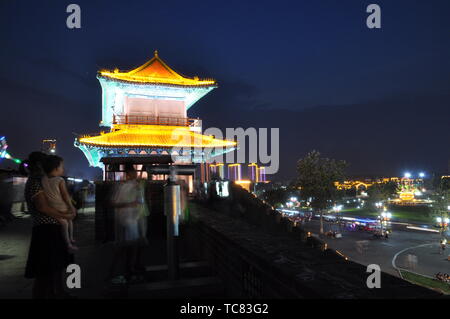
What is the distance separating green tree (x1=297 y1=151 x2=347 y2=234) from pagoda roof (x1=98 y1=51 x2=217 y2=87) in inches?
1026

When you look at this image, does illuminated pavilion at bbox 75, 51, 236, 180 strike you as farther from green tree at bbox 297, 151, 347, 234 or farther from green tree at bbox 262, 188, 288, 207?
green tree at bbox 262, 188, 288, 207

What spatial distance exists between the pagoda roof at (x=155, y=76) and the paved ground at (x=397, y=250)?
1987 cm

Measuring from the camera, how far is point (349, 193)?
10656cm

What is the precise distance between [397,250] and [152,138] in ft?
90.8

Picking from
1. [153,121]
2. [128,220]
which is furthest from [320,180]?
[128,220]

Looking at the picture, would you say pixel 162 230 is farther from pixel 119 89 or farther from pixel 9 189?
pixel 119 89

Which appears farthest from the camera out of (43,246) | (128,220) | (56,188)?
(128,220)

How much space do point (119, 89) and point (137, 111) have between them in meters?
2.00

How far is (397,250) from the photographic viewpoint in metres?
30.4

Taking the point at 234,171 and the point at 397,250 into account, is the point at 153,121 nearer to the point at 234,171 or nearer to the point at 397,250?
the point at 234,171

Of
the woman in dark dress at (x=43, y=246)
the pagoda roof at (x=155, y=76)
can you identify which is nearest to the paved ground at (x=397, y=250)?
the pagoda roof at (x=155, y=76)

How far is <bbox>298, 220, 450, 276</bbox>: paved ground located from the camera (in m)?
24.1

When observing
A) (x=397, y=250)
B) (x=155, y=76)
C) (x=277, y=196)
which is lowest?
(x=277, y=196)

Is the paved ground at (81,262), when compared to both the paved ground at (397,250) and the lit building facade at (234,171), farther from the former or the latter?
the paved ground at (397,250)
